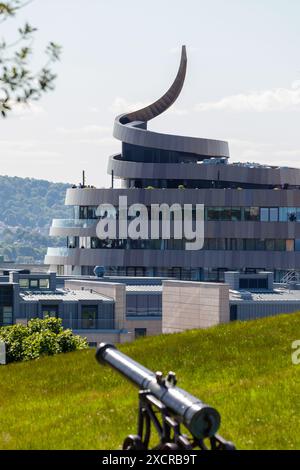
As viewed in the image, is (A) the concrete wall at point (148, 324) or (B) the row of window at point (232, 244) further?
(B) the row of window at point (232, 244)

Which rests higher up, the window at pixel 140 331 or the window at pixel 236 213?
the window at pixel 236 213

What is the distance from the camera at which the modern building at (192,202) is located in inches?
6560

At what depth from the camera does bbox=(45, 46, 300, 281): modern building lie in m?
167

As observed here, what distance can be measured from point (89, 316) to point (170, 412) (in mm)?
97600

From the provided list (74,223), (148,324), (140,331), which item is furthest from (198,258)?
(140,331)

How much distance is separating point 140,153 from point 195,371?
14497 cm

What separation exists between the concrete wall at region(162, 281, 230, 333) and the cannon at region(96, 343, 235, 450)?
302 ft

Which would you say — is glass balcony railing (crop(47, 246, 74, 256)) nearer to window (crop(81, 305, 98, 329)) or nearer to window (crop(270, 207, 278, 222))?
window (crop(270, 207, 278, 222))

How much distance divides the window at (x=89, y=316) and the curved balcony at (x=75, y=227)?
5336 cm

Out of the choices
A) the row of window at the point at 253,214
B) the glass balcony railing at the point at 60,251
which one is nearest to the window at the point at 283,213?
the row of window at the point at 253,214

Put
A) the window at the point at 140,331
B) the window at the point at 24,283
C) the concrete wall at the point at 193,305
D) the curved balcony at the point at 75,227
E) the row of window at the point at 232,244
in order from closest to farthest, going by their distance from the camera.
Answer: the concrete wall at the point at 193,305 < the window at the point at 24,283 < the window at the point at 140,331 < the row of window at the point at 232,244 < the curved balcony at the point at 75,227

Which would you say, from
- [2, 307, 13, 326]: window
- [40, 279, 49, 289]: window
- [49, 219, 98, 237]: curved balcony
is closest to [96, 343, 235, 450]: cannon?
[2, 307, 13, 326]: window

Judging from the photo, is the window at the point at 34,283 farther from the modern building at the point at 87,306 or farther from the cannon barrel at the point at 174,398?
the cannon barrel at the point at 174,398

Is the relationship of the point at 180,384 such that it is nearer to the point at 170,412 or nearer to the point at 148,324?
the point at 170,412
